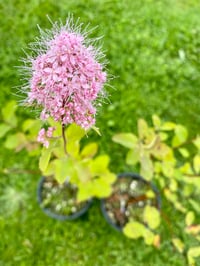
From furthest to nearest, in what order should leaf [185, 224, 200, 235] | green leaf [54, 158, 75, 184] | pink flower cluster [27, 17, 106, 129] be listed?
leaf [185, 224, 200, 235], green leaf [54, 158, 75, 184], pink flower cluster [27, 17, 106, 129]

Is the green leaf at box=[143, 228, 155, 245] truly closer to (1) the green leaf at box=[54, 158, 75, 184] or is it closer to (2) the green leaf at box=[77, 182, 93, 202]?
(2) the green leaf at box=[77, 182, 93, 202]

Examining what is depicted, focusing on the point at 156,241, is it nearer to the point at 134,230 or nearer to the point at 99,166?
the point at 134,230

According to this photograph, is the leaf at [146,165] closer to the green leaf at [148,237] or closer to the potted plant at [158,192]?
the potted plant at [158,192]

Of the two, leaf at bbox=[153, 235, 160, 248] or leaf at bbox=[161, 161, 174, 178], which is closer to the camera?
leaf at bbox=[161, 161, 174, 178]

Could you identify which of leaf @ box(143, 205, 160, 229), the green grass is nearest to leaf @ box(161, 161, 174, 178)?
leaf @ box(143, 205, 160, 229)

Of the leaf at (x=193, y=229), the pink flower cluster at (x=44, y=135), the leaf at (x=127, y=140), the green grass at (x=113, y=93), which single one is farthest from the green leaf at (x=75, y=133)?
the leaf at (x=193, y=229)

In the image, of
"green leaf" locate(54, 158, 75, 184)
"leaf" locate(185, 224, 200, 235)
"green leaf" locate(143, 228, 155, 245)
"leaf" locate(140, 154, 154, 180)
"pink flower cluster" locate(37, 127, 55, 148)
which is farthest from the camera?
"leaf" locate(185, 224, 200, 235)

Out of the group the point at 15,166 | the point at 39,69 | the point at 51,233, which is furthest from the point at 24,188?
the point at 39,69

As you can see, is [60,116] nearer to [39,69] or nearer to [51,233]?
[39,69]
